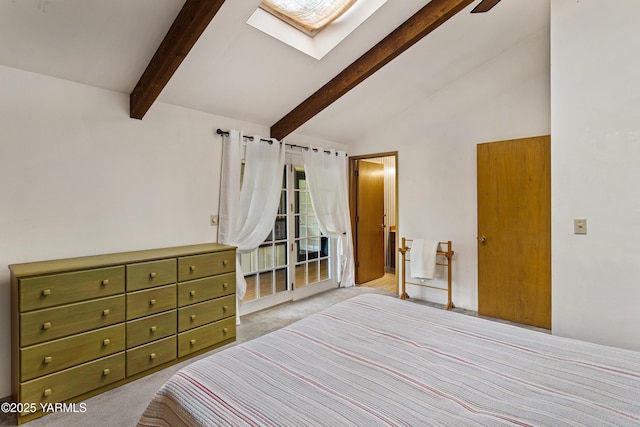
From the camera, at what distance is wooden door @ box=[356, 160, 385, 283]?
5.00 meters

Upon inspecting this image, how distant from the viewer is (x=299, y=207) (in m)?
4.20

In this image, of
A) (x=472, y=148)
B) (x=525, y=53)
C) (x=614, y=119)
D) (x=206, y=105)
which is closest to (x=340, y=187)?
(x=472, y=148)

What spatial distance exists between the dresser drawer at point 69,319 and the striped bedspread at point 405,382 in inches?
45.7

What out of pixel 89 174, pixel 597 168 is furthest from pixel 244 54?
pixel 597 168

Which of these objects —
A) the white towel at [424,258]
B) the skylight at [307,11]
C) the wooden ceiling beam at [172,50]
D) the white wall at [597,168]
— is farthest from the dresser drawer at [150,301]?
the white wall at [597,168]

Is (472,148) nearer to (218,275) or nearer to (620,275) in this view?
(620,275)

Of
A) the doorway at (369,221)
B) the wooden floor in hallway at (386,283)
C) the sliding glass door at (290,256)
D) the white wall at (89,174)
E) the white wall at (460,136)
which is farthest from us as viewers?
the doorway at (369,221)

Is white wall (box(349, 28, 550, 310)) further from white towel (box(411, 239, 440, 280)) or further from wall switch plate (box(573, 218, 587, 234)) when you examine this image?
wall switch plate (box(573, 218, 587, 234))

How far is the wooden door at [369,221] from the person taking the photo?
5004 mm

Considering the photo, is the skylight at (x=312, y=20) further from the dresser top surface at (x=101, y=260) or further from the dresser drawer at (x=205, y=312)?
the dresser drawer at (x=205, y=312)

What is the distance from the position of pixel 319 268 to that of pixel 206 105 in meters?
2.61

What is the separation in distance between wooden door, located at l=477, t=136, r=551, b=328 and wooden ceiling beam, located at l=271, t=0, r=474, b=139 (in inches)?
60.1

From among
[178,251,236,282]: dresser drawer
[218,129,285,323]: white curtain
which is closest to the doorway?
[218,129,285,323]: white curtain

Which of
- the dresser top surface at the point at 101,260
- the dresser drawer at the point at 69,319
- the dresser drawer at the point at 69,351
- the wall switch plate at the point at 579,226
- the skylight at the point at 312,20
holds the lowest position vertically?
the dresser drawer at the point at 69,351
